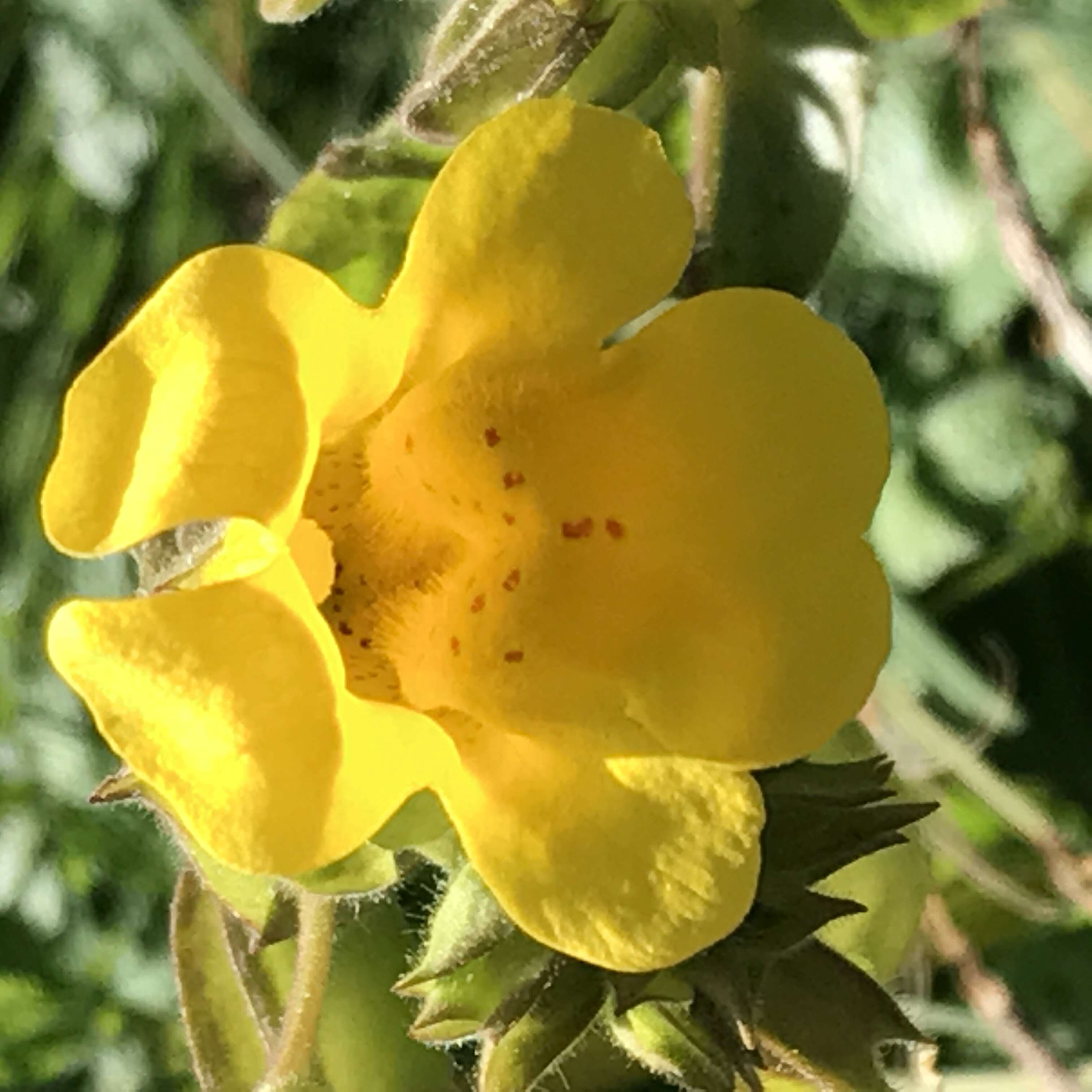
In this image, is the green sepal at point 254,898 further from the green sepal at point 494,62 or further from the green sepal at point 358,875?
the green sepal at point 494,62

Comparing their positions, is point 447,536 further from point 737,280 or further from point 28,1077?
point 28,1077

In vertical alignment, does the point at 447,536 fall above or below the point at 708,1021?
above

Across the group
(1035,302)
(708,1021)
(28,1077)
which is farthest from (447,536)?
(28,1077)

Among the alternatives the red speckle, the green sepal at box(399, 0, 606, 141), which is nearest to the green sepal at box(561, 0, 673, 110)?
the green sepal at box(399, 0, 606, 141)

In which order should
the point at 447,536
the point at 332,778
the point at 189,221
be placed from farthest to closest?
the point at 189,221 < the point at 447,536 < the point at 332,778

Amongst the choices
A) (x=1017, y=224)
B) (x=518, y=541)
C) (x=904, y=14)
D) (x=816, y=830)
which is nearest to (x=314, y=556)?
(x=518, y=541)

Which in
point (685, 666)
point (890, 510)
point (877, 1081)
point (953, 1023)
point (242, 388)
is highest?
point (242, 388)

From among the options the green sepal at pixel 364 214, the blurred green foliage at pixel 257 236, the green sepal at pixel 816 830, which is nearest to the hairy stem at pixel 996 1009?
the blurred green foliage at pixel 257 236
